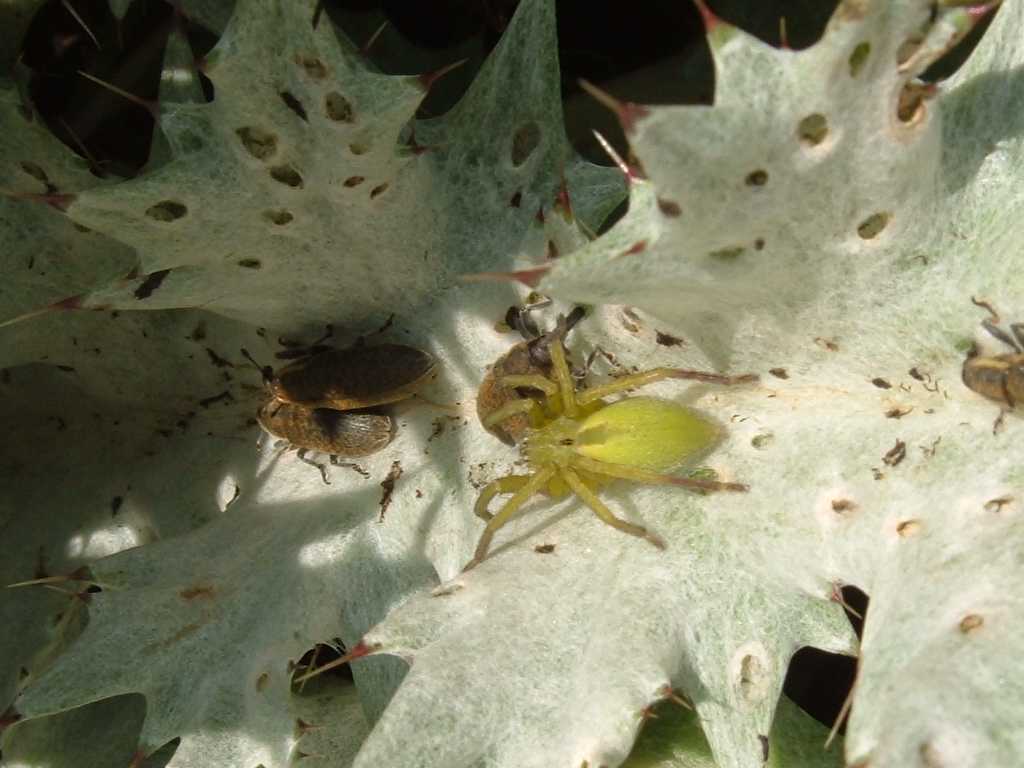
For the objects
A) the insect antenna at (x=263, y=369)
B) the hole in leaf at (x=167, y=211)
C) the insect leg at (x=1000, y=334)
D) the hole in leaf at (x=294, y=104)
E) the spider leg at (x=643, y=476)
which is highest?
the hole in leaf at (x=294, y=104)

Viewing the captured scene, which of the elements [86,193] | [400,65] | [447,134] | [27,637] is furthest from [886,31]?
[27,637]

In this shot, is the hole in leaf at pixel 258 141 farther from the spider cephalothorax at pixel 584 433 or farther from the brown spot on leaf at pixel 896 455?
the brown spot on leaf at pixel 896 455

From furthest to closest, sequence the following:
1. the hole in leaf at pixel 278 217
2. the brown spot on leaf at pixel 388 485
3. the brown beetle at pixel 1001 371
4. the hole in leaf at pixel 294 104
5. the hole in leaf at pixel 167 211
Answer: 1. the brown spot on leaf at pixel 388 485
2. the hole in leaf at pixel 278 217
3. the hole in leaf at pixel 167 211
4. the hole in leaf at pixel 294 104
5. the brown beetle at pixel 1001 371

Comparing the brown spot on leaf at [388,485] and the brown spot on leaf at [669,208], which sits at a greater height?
the brown spot on leaf at [669,208]

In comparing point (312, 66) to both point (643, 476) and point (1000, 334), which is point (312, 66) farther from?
point (1000, 334)

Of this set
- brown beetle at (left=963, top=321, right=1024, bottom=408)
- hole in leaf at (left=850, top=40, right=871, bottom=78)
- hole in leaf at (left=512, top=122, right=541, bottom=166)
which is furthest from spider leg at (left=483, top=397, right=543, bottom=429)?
hole in leaf at (left=850, top=40, right=871, bottom=78)

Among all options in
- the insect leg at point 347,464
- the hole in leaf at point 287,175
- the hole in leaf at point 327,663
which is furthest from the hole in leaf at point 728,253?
the hole in leaf at point 327,663

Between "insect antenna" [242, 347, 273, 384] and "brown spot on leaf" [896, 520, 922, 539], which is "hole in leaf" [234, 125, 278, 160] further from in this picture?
"brown spot on leaf" [896, 520, 922, 539]

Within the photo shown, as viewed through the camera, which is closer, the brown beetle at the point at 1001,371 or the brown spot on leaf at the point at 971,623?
the brown spot on leaf at the point at 971,623
